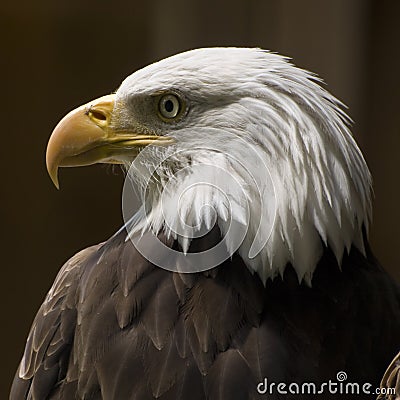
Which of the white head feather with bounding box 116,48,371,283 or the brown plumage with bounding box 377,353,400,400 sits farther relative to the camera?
the white head feather with bounding box 116,48,371,283

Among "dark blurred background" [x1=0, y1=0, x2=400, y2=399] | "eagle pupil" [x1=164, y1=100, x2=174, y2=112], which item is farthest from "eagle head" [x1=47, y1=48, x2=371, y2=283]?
"dark blurred background" [x1=0, y1=0, x2=400, y2=399]

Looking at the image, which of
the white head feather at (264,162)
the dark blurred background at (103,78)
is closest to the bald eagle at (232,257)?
the white head feather at (264,162)

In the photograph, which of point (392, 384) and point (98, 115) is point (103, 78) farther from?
point (392, 384)

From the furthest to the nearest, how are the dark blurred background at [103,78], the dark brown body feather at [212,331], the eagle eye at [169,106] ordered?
the dark blurred background at [103,78]
the eagle eye at [169,106]
the dark brown body feather at [212,331]

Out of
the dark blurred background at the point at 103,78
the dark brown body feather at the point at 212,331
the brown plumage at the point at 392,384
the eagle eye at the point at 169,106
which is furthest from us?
the dark blurred background at the point at 103,78

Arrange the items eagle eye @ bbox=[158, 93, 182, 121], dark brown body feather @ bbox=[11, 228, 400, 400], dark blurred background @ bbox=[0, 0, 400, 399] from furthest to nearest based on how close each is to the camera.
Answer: dark blurred background @ bbox=[0, 0, 400, 399], eagle eye @ bbox=[158, 93, 182, 121], dark brown body feather @ bbox=[11, 228, 400, 400]

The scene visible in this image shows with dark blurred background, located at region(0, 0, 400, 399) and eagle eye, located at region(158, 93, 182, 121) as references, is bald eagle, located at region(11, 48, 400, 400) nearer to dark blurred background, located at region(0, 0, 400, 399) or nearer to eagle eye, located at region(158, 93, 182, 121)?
eagle eye, located at region(158, 93, 182, 121)

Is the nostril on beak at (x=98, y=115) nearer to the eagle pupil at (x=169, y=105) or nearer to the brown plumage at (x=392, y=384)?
the eagle pupil at (x=169, y=105)

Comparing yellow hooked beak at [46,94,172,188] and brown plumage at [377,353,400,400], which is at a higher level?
yellow hooked beak at [46,94,172,188]

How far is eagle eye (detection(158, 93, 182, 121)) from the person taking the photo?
1.51 m

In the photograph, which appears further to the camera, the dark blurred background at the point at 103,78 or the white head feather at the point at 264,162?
the dark blurred background at the point at 103,78

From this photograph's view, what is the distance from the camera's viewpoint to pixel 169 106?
152 cm

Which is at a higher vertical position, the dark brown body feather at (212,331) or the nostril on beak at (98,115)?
the nostril on beak at (98,115)

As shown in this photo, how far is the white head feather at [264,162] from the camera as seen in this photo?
1.45 metres
